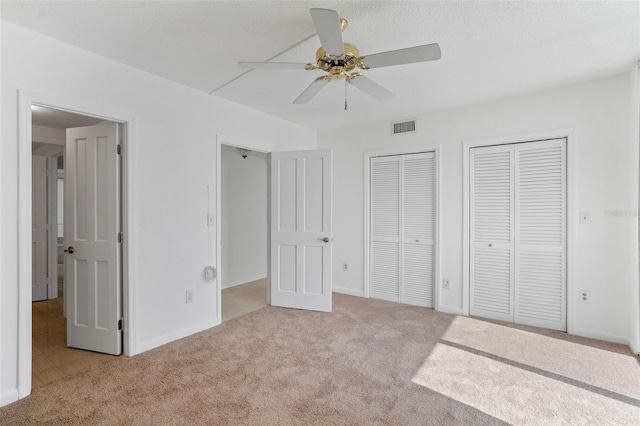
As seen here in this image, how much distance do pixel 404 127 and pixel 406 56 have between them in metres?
2.58

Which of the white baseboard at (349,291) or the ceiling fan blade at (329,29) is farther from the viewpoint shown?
the white baseboard at (349,291)

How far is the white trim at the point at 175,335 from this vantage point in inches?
115

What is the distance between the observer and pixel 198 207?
3402 mm

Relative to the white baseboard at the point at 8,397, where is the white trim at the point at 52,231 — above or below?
above

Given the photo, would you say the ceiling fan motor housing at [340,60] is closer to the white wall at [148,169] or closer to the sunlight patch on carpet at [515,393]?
the white wall at [148,169]

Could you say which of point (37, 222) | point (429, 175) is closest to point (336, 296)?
point (429, 175)

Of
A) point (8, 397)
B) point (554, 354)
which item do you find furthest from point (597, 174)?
point (8, 397)

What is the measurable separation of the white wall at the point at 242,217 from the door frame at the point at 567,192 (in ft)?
11.5

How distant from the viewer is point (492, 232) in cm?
376

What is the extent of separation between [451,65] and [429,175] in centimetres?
163

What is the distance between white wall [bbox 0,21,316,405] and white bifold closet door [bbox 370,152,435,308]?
77.9 inches

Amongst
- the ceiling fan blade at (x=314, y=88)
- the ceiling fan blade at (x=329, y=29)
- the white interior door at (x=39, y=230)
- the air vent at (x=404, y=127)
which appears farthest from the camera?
the white interior door at (x=39, y=230)

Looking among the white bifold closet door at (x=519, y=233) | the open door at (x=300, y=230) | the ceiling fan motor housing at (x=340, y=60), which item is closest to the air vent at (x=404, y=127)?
the white bifold closet door at (x=519, y=233)

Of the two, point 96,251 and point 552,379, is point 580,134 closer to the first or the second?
point 552,379
